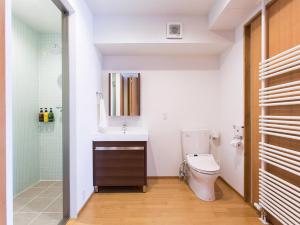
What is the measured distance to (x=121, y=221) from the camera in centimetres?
210

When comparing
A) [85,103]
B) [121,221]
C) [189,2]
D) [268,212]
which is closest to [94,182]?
Result: [121,221]

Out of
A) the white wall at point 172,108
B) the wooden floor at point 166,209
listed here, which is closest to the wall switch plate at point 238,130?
the white wall at point 172,108

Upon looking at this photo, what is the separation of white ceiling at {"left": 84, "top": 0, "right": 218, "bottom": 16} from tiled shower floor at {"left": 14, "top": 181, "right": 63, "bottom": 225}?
2.54 meters

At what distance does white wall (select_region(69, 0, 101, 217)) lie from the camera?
2.13 m

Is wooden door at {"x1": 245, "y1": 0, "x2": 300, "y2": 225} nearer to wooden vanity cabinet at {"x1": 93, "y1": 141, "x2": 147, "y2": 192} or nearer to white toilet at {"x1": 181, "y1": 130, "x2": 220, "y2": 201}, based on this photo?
white toilet at {"x1": 181, "y1": 130, "x2": 220, "y2": 201}

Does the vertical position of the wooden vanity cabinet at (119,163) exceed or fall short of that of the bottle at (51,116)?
it falls short

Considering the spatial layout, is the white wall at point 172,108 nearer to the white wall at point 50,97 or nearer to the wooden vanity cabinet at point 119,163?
the wooden vanity cabinet at point 119,163

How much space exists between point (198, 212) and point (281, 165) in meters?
1.05

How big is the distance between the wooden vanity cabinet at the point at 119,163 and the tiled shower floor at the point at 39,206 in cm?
57

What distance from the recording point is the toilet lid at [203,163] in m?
2.51

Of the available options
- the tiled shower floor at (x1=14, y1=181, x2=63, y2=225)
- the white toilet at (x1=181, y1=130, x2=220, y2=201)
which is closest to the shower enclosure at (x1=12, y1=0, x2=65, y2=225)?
the tiled shower floor at (x1=14, y1=181, x2=63, y2=225)

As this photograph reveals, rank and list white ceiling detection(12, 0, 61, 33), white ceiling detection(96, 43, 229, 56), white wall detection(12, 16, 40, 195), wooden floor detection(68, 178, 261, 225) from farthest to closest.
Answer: white ceiling detection(96, 43, 229, 56) < white wall detection(12, 16, 40, 195) < white ceiling detection(12, 0, 61, 33) < wooden floor detection(68, 178, 261, 225)
